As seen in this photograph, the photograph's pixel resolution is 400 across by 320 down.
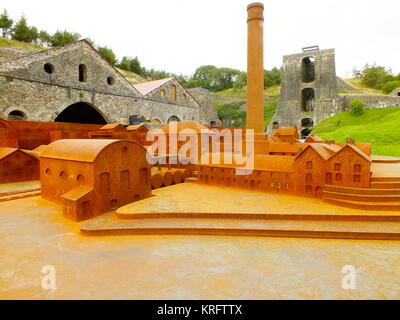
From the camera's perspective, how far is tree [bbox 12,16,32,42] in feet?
125

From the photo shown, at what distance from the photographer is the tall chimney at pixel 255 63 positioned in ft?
33.4

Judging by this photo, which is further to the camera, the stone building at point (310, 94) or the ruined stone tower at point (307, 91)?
the ruined stone tower at point (307, 91)

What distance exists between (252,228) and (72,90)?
1872 cm

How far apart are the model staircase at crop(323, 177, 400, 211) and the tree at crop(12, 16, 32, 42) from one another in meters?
46.6

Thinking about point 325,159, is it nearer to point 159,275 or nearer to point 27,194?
point 159,275

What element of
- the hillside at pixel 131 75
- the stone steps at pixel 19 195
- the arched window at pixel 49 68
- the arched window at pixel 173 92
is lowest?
the stone steps at pixel 19 195

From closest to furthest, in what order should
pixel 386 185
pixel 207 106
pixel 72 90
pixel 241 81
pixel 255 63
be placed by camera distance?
pixel 386 185 < pixel 255 63 < pixel 72 90 < pixel 207 106 < pixel 241 81

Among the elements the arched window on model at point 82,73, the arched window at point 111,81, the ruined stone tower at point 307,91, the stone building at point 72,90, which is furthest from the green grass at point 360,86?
the arched window on model at point 82,73

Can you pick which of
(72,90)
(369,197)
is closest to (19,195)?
(369,197)

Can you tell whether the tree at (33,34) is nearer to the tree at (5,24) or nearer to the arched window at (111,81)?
the tree at (5,24)

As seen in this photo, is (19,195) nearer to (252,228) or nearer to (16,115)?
(252,228)

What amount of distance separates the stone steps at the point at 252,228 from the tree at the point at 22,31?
146 feet

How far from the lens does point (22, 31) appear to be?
3838 centimetres

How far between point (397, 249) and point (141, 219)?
4.90 m
